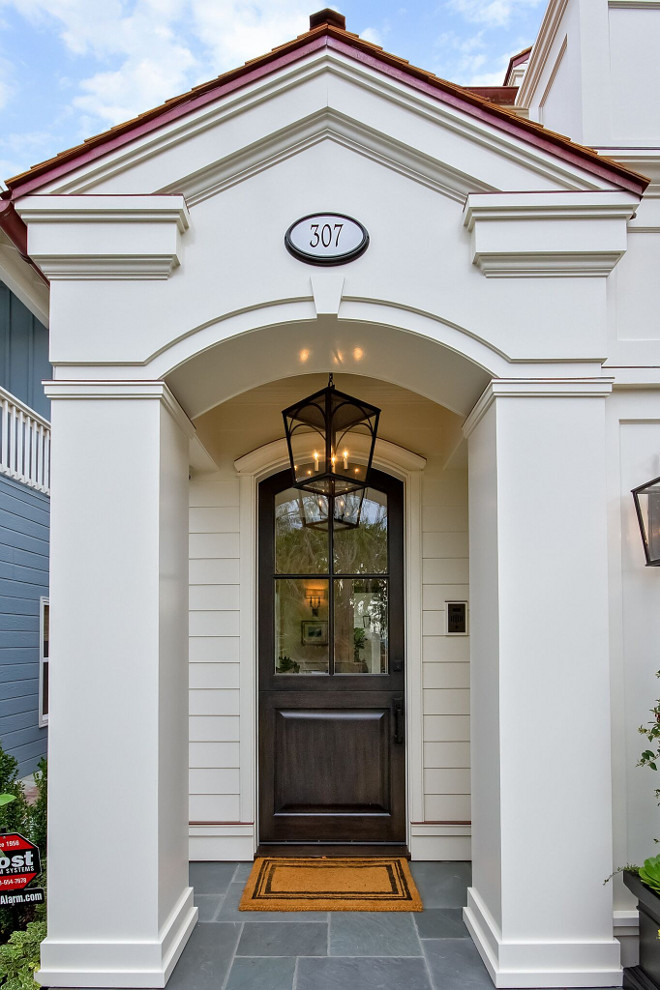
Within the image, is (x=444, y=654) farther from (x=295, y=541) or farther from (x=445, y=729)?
(x=295, y=541)

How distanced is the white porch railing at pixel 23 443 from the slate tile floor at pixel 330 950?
4.46m

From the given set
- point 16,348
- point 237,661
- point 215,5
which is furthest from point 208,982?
point 215,5

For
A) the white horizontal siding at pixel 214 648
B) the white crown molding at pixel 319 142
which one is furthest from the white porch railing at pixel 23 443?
the white crown molding at pixel 319 142

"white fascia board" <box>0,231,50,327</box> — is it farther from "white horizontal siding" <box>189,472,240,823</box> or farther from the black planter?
the black planter

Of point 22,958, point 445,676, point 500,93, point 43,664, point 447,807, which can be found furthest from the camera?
point 43,664

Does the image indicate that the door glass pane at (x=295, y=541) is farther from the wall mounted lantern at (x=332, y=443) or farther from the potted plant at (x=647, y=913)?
the potted plant at (x=647, y=913)

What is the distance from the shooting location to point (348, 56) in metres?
3.04

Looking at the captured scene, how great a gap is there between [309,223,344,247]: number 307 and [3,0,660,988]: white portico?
0.26ft

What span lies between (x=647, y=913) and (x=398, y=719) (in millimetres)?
1878

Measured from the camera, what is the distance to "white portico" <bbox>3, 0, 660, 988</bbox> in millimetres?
2838

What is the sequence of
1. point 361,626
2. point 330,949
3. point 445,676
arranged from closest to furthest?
point 330,949 < point 445,676 < point 361,626

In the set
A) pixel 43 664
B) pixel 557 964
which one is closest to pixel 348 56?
pixel 557 964

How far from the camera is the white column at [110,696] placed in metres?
2.81

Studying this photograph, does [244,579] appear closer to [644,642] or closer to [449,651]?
[449,651]
